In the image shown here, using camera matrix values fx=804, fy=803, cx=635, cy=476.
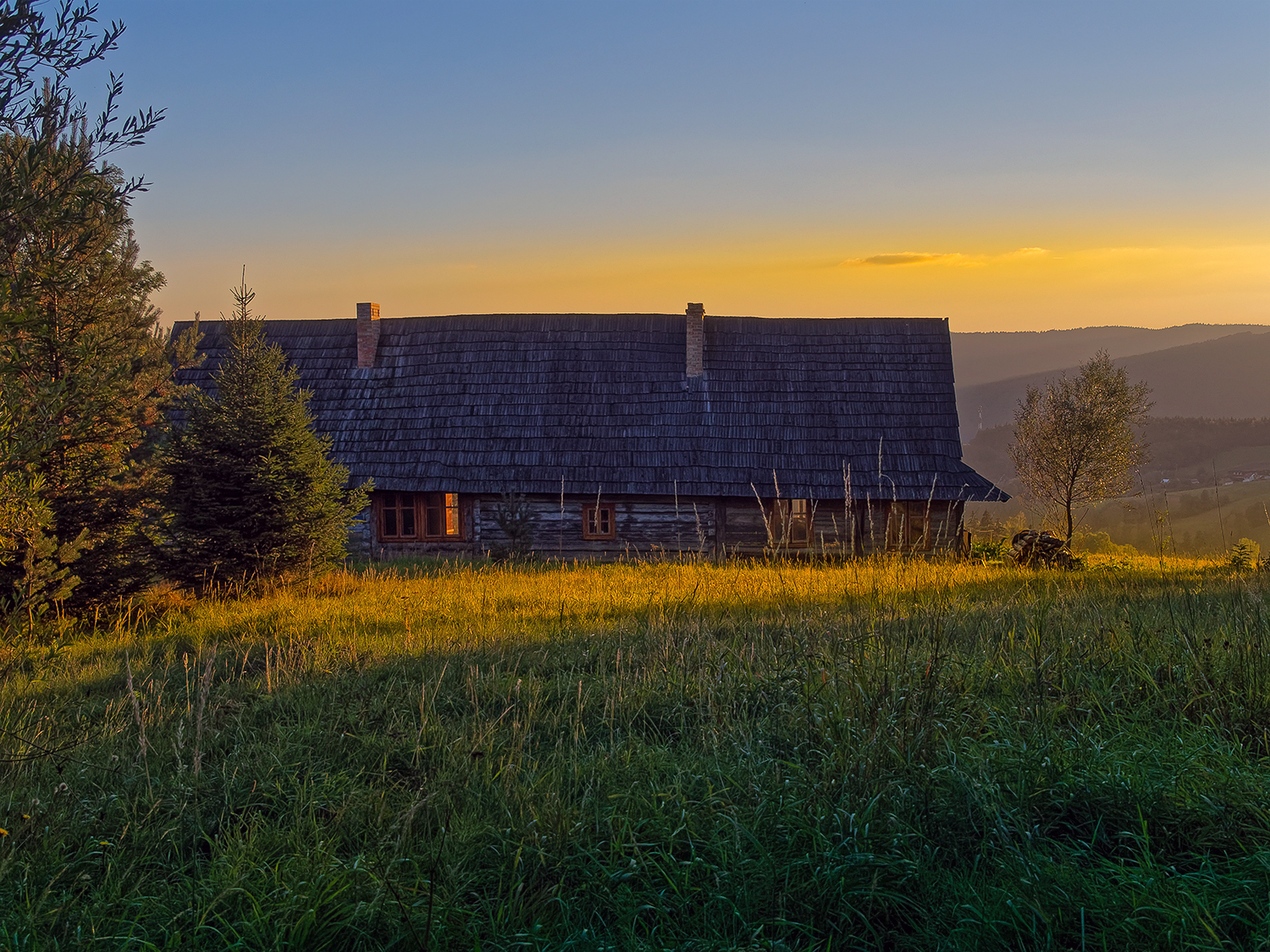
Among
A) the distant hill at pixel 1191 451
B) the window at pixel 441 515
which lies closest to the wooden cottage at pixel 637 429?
the window at pixel 441 515

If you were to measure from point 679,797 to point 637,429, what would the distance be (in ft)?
52.5

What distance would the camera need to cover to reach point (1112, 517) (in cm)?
5916

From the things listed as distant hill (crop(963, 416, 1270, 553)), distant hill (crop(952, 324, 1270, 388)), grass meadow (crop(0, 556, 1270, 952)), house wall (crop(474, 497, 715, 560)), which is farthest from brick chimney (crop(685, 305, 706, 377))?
distant hill (crop(952, 324, 1270, 388))

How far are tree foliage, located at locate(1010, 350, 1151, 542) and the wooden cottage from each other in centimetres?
701

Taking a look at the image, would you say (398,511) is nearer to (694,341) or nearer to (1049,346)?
(694,341)

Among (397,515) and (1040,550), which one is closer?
(1040,550)

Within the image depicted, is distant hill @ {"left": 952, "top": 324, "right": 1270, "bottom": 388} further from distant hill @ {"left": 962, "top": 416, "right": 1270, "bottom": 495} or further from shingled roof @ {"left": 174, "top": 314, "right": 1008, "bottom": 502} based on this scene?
shingled roof @ {"left": 174, "top": 314, "right": 1008, "bottom": 502}

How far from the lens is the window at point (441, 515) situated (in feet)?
63.4

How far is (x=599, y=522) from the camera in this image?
1873cm

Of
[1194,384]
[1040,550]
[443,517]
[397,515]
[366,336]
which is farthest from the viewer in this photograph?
[1194,384]

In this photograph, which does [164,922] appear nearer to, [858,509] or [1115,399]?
[858,509]

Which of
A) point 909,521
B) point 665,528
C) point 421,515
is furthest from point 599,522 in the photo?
point 909,521

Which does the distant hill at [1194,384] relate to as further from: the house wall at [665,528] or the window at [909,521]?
the house wall at [665,528]

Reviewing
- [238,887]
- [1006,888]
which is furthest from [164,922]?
[1006,888]
